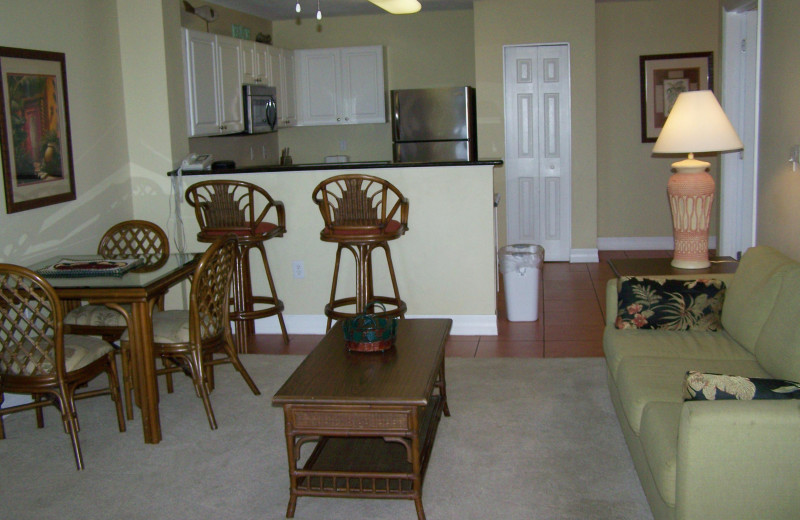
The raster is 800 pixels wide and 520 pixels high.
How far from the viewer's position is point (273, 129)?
6.93m

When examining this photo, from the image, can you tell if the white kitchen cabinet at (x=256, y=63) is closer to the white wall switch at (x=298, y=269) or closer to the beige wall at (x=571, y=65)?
the beige wall at (x=571, y=65)

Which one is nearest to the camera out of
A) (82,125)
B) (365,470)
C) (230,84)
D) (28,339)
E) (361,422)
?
(361,422)

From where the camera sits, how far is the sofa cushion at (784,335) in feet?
8.68

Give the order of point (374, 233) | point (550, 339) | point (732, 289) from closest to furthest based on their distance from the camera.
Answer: point (732, 289)
point (374, 233)
point (550, 339)

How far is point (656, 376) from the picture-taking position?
2883 millimetres

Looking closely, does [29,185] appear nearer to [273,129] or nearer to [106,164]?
[106,164]

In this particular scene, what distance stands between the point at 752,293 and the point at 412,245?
7.31ft

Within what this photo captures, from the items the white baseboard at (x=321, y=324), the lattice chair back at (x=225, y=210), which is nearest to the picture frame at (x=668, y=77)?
the white baseboard at (x=321, y=324)

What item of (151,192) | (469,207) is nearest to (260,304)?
(151,192)

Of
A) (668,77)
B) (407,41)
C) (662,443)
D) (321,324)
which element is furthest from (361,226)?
(668,77)

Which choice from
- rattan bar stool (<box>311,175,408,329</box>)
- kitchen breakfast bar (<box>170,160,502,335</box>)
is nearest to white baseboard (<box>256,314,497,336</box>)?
kitchen breakfast bar (<box>170,160,502,335</box>)

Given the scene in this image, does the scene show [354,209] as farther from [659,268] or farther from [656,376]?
[656,376]

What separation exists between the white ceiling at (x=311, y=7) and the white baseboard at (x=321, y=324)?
260cm

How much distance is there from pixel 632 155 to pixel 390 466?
18.0 feet
